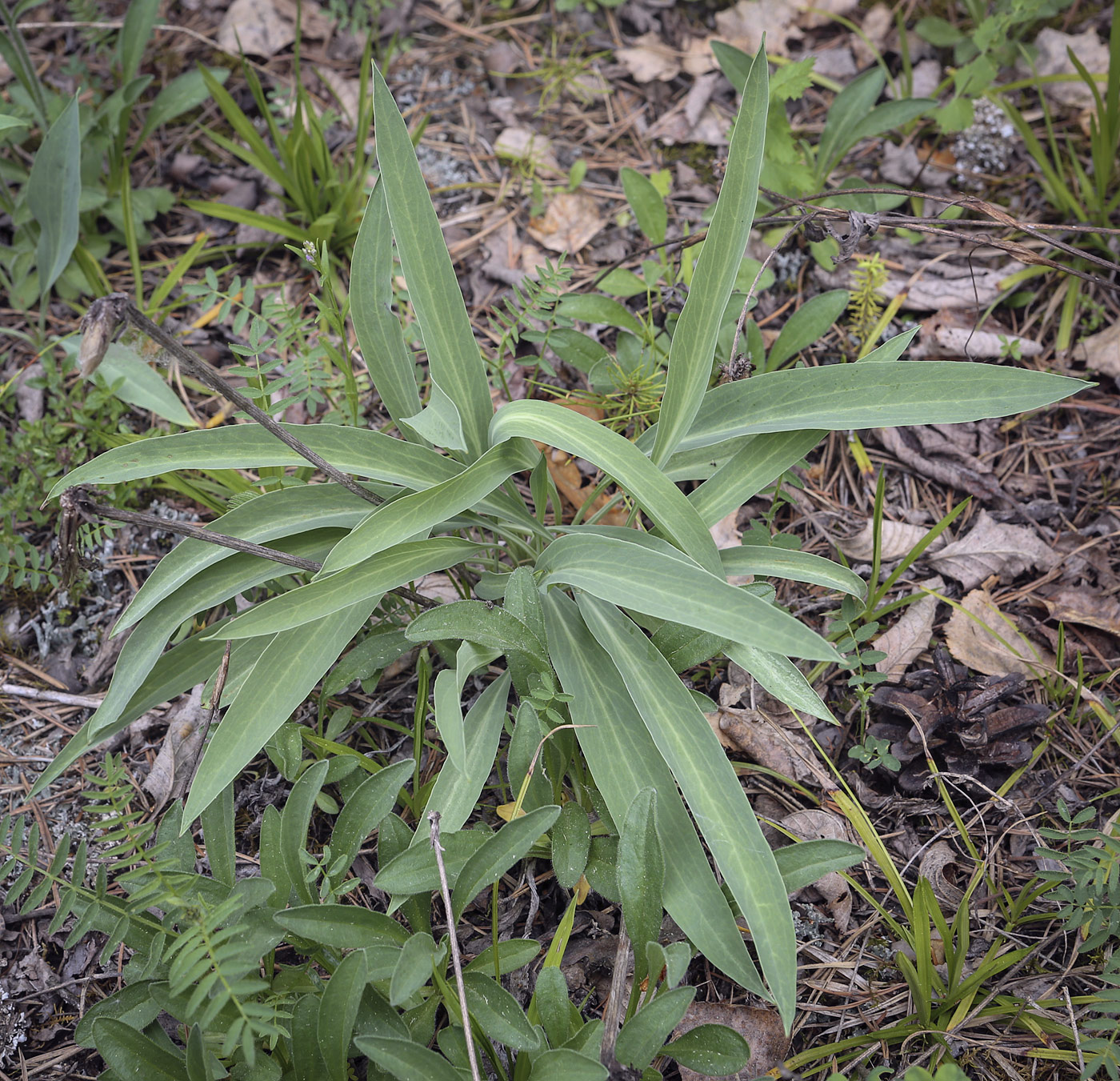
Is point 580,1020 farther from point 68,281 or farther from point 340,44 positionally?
point 340,44

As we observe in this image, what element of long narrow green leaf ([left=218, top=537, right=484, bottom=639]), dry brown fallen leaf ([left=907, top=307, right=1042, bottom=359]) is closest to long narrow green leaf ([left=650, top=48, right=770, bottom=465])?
long narrow green leaf ([left=218, top=537, right=484, bottom=639])

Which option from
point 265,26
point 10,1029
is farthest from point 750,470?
point 265,26

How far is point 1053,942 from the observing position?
1.31m

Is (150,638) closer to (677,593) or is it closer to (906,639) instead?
(677,593)

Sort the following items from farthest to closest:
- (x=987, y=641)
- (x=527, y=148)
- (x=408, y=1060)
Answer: (x=527, y=148)
(x=987, y=641)
(x=408, y=1060)

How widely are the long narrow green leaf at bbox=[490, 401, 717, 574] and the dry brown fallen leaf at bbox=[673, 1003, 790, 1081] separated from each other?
697mm

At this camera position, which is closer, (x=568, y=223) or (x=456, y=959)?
(x=456, y=959)

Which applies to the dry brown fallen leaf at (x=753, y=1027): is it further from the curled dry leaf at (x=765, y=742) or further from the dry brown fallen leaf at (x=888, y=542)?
the dry brown fallen leaf at (x=888, y=542)

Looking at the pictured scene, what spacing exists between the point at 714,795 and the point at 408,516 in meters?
0.60

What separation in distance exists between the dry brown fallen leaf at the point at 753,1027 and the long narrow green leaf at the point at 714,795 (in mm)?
153

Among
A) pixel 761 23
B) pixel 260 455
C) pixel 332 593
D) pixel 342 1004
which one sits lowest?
pixel 342 1004

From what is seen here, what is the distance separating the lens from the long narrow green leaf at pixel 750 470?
4.57ft

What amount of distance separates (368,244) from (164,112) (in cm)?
127

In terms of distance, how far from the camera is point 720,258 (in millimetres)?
1258
